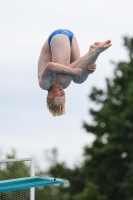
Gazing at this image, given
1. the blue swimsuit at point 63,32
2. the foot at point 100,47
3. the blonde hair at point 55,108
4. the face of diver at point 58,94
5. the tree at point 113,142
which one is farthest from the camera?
the tree at point 113,142

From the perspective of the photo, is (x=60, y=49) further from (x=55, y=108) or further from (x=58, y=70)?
(x=55, y=108)

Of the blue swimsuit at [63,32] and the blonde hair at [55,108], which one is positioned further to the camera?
the blue swimsuit at [63,32]

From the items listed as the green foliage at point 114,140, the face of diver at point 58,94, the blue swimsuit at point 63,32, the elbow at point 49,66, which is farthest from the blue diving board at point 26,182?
the green foliage at point 114,140

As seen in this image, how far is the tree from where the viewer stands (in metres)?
35.0

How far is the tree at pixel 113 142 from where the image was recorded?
35031 millimetres

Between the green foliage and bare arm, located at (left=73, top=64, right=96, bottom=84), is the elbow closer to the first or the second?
bare arm, located at (left=73, top=64, right=96, bottom=84)

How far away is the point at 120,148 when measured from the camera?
115ft

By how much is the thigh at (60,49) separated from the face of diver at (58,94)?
0.40m

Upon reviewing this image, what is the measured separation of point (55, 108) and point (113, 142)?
24677 mm

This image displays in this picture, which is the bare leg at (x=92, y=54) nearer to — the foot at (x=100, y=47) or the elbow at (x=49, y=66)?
the foot at (x=100, y=47)

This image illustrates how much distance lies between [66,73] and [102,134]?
26312 millimetres

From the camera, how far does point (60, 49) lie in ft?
36.5

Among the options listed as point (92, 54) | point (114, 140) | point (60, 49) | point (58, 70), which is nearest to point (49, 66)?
point (58, 70)

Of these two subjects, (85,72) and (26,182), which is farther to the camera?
(26,182)
